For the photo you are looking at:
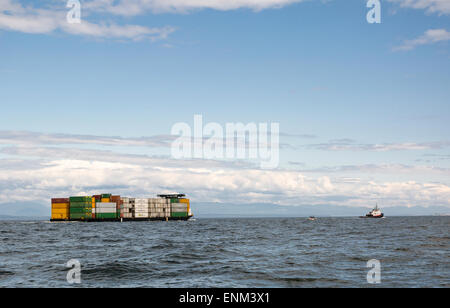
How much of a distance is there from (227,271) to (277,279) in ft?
15.5

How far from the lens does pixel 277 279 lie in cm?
2795
